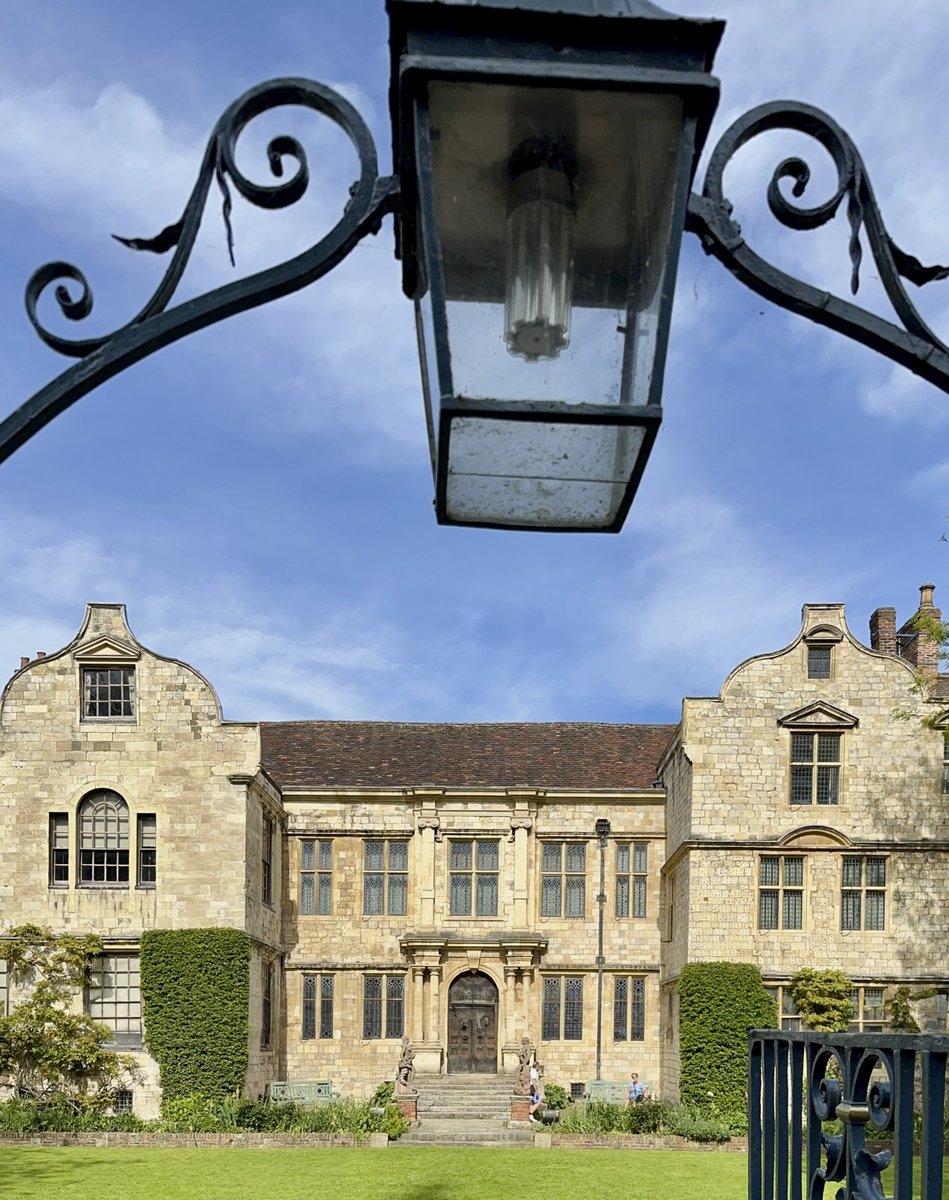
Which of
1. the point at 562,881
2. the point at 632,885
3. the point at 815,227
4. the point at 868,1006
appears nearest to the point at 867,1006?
the point at 868,1006

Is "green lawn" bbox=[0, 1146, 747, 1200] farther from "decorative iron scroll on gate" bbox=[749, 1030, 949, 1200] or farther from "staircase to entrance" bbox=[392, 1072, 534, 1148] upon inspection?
"decorative iron scroll on gate" bbox=[749, 1030, 949, 1200]

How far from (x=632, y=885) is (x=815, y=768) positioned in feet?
18.0

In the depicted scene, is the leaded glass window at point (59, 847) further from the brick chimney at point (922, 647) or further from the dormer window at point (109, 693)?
the brick chimney at point (922, 647)

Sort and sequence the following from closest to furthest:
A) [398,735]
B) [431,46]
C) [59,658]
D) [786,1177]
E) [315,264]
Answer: [431,46] < [315,264] < [786,1177] < [59,658] < [398,735]

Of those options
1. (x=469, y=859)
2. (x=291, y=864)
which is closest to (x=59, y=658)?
(x=291, y=864)

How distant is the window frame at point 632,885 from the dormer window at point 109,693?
11176mm

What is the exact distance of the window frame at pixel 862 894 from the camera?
25.6 metres

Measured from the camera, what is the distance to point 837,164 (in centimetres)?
261

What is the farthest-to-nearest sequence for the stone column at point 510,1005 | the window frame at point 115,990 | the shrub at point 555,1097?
the stone column at point 510,1005
the shrub at point 555,1097
the window frame at point 115,990

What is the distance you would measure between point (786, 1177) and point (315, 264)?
2.15 meters

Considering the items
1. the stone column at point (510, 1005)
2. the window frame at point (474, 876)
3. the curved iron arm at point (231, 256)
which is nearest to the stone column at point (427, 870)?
the window frame at point (474, 876)

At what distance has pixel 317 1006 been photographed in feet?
95.6

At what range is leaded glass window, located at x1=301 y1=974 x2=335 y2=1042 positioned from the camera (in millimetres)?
29031

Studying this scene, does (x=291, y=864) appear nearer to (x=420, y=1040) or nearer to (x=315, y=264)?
(x=420, y=1040)
